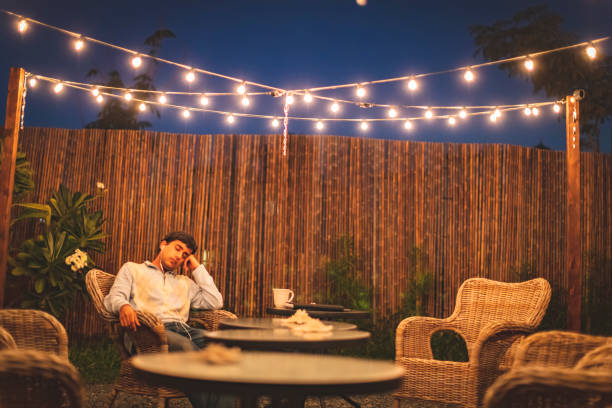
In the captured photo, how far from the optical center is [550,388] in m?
1.21

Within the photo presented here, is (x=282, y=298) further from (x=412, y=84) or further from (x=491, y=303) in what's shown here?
(x=412, y=84)

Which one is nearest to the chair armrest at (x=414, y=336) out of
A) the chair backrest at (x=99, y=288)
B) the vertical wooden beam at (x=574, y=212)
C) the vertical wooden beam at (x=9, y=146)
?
the vertical wooden beam at (x=574, y=212)

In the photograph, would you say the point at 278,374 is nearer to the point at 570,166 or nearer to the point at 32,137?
the point at 570,166

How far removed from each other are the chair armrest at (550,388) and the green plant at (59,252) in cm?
412

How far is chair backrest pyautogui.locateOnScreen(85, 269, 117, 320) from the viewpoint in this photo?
252cm

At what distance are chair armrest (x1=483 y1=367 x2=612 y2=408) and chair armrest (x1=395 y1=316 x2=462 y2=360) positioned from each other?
172 cm

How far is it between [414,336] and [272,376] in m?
2.20

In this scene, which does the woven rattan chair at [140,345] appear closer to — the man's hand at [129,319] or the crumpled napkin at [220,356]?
the man's hand at [129,319]

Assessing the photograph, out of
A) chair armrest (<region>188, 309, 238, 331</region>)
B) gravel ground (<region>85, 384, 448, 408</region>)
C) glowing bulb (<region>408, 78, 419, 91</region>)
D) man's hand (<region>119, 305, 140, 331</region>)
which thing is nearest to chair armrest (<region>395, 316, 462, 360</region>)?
gravel ground (<region>85, 384, 448, 408</region>)

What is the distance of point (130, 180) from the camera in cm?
552

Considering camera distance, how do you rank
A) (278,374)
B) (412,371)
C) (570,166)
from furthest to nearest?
(570,166)
(412,371)
(278,374)

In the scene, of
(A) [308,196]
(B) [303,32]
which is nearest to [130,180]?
(A) [308,196]

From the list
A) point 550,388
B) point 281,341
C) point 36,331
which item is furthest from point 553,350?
point 36,331

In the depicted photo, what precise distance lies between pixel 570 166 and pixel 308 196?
2.60 meters
